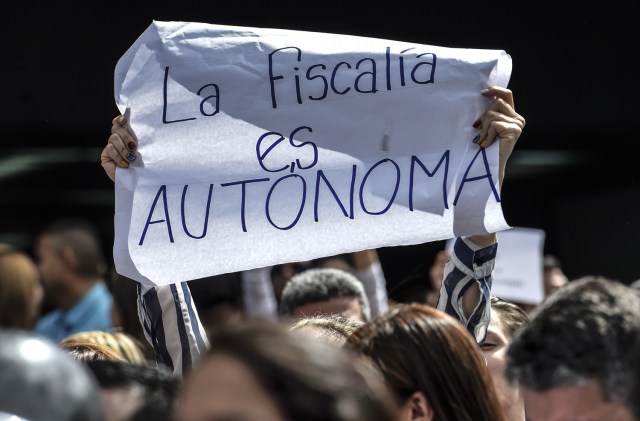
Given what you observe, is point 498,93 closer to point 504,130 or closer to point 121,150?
point 504,130

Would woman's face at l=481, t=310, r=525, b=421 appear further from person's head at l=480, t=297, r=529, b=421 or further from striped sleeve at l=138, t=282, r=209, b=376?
striped sleeve at l=138, t=282, r=209, b=376

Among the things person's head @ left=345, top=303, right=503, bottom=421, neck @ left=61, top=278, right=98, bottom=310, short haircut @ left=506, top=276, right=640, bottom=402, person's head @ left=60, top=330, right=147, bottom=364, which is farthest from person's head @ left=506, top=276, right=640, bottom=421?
neck @ left=61, top=278, right=98, bottom=310

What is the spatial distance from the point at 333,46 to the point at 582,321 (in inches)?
54.3

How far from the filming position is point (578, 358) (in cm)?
192

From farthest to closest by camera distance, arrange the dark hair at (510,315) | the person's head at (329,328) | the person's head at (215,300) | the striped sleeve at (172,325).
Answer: the person's head at (215,300) < the dark hair at (510,315) < the striped sleeve at (172,325) < the person's head at (329,328)

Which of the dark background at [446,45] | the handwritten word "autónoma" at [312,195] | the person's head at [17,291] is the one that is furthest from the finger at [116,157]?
the dark background at [446,45]

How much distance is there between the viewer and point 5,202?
767 cm

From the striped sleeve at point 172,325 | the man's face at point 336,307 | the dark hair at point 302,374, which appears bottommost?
the man's face at point 336,307

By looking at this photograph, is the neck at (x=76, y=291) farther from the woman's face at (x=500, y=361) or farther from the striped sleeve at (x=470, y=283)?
the striped sleeve at (x=470, y=283)

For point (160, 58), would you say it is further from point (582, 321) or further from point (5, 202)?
point (5, 202)

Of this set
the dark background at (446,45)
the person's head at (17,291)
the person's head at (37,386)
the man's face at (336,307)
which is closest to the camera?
the person's head at (37,386)

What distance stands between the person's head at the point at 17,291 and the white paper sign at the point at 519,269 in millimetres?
1810

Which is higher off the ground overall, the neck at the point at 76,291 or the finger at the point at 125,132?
the finger at the point at 125,132

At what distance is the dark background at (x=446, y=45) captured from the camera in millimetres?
6328
